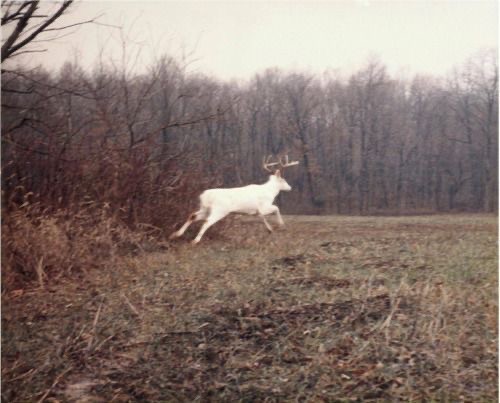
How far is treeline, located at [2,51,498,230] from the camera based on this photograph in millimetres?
2670

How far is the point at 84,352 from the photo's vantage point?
2.37 metres

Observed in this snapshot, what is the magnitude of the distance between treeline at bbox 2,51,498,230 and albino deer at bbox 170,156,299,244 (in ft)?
0.21

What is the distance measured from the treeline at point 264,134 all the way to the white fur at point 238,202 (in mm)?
71

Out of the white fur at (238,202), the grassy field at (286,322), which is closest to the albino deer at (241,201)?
the white fur at (238,202)

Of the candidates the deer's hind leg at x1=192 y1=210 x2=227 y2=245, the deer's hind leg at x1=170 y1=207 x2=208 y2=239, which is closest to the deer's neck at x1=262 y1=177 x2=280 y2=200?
the deer's hind leg at x1=192 y1=210 x2=227 y2=245

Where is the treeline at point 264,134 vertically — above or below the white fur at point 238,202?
above

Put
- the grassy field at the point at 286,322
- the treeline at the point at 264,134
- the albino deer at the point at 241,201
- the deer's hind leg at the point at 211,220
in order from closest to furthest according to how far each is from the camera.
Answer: the grassy field at the point at 286,322 → the treeline at the point at 264,134 → the albino deer at the point at 241,201 → the deer's hind leg at the point at 211,220

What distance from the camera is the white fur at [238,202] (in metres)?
2.88

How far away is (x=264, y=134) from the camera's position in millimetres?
2840

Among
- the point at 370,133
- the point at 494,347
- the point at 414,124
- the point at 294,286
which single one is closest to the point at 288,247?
the point at 294,286

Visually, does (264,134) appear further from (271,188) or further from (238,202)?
(238,202)

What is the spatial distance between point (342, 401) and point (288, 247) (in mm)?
1129

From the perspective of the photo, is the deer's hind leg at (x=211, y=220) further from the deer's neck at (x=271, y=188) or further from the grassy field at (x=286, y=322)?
the deer's neck at (x=271, y=188)

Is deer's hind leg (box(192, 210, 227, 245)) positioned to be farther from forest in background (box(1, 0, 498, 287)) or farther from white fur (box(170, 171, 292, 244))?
forest in background (box(1, 0, 498, 287))
